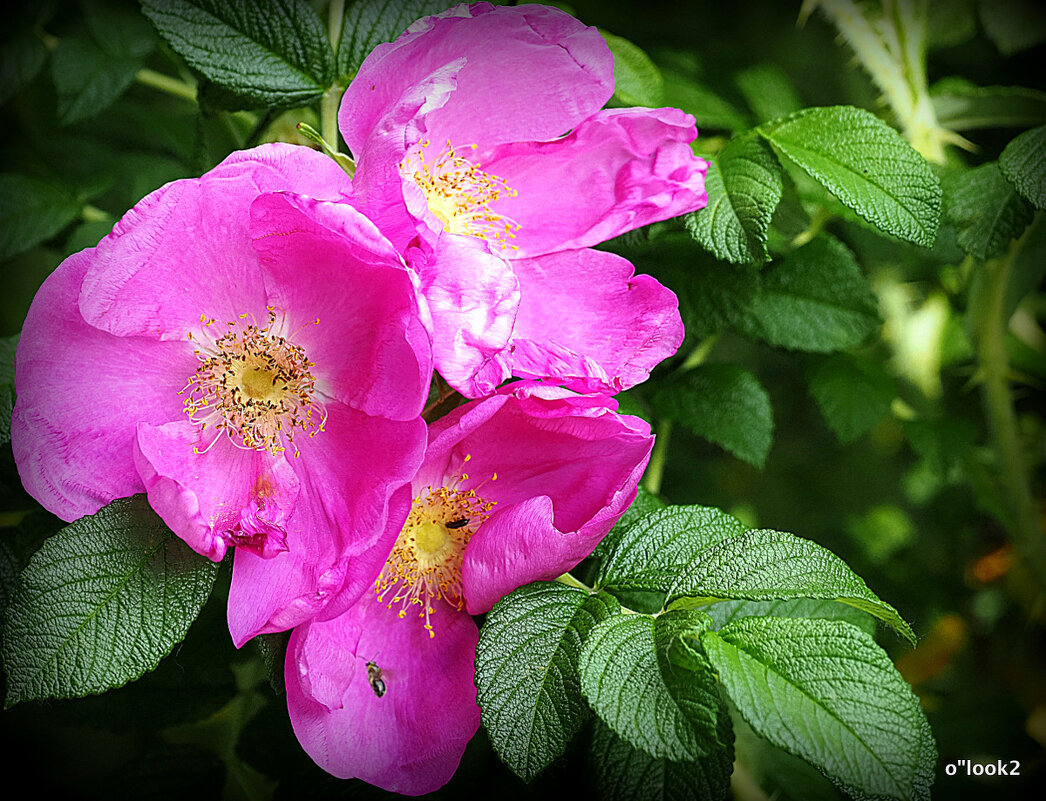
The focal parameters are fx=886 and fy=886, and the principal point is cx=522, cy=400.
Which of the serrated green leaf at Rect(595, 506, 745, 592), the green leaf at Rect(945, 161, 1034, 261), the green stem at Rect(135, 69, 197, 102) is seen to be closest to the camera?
the serrated green leaf at Rect(595, 506, 745, 592)

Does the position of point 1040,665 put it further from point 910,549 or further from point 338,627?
point 338,627

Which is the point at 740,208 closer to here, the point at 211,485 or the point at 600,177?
the point at 600,177

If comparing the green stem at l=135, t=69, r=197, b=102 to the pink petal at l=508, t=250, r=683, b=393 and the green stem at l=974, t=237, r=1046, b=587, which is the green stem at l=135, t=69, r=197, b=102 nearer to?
the pink petal at l=508, t=250, r=683, b=393

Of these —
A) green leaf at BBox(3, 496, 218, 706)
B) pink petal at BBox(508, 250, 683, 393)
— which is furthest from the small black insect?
pink petal at BBox(508, 250, 683, 393)

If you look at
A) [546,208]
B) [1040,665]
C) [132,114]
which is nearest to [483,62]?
[546,208]

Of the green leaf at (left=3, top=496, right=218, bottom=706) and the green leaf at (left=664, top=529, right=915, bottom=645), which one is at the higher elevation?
the green leaf at (left=664, top=529, right=915, bottom=645)

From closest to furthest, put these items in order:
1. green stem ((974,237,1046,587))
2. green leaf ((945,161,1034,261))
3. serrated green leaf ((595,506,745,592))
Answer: serrated green leaf ((595,506,745,592)), green leaf ((945,161,1034,261)), green stem ((974,237,1046,587))

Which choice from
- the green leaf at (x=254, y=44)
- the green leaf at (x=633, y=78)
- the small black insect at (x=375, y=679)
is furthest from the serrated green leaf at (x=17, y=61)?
the small black insect at (x=375, y=679)

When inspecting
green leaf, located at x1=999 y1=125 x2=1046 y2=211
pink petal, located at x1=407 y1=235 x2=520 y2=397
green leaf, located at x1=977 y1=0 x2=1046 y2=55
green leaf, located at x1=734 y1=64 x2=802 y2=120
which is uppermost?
green leaf, located at x1=977 y1=0 x2=1046 y2=55
